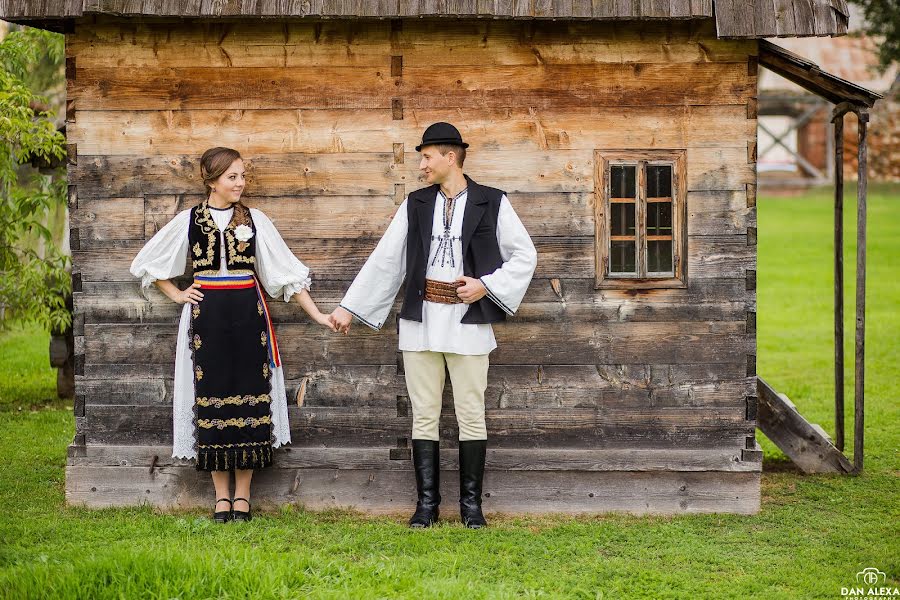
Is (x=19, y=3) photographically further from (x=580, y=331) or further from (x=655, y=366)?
(x=655, y=366)

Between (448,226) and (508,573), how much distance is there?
1.82 m

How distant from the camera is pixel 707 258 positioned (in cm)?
631

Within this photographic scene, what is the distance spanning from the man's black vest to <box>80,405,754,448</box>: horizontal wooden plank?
2.40 ft

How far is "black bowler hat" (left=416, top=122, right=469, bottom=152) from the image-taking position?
5.89 meters

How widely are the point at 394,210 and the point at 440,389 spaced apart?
103 cm

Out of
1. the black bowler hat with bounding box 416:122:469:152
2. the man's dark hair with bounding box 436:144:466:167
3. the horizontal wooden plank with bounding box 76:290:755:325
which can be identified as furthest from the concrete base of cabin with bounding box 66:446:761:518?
the black bowler hat with bounding box 416:122:469:152

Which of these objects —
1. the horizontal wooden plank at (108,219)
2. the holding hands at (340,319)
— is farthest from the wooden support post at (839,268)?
the horizontal wooden plank at (108,219)

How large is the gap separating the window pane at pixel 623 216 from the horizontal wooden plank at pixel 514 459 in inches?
49.1

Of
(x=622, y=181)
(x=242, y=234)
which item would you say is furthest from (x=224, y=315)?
(x=622, y=181)

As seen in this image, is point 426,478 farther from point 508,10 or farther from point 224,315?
point 508,10

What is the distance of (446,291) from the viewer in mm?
5984

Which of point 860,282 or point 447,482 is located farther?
point 860,282

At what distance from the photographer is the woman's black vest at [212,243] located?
6039mm

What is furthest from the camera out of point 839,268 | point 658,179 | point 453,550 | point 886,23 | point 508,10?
point 886,23
